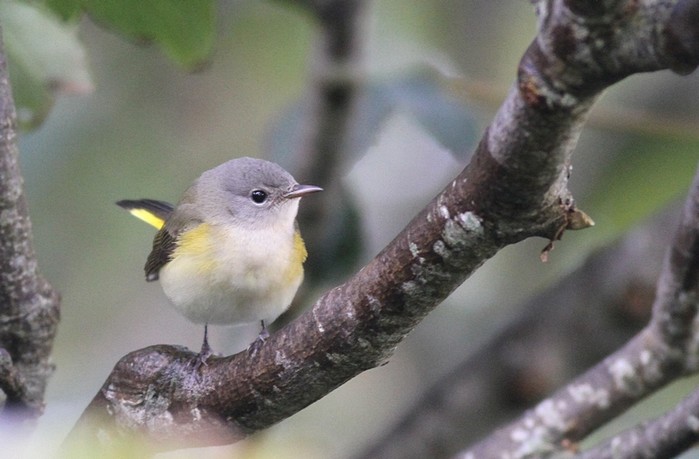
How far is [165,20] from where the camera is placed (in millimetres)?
1981

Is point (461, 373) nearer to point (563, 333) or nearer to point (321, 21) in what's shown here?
point (563, 333)

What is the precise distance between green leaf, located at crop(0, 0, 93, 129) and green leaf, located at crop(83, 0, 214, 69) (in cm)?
25

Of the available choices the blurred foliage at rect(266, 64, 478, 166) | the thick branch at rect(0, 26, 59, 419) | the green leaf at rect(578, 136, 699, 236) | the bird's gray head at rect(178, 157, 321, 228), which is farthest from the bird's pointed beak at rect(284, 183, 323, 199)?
the green leaf at rect(578, 136, 699, 236)

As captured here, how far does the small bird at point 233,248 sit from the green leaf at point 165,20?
65cm

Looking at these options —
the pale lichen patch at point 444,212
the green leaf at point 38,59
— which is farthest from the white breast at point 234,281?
the pale lichen patch at point 444,212

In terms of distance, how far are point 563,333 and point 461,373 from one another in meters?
0.41

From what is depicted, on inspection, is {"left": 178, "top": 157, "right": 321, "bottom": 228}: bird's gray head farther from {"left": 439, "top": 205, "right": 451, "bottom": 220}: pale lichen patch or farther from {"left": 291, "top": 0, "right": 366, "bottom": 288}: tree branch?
{"left": 439, "top": 205, "right": 451, "bottom": 220}: pale lichen patch

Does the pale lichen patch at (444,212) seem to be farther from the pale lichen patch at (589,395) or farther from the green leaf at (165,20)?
the pale lichen patch at (589,395)

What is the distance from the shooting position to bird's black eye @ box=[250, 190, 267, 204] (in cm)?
291

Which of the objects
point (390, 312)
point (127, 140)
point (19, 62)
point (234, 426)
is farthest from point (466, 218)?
point (127, 140)

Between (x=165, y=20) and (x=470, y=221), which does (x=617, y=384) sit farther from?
(x=165, y=20)

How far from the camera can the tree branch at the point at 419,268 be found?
104 centimetres

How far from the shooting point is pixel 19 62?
2246mm

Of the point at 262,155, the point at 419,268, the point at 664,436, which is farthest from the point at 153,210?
the point at 419,268
